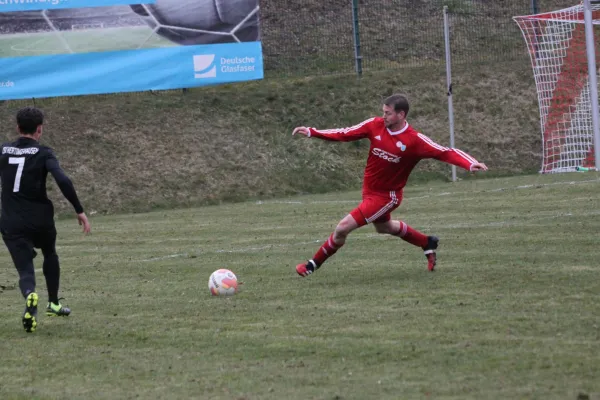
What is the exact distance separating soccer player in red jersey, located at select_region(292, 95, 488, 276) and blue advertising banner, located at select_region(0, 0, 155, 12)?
1326cm

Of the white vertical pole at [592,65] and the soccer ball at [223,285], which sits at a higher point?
the white vertical pole at [592,65]


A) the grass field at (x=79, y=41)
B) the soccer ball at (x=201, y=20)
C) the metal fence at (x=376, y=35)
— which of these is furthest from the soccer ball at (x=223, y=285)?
the metal fence at (x=376, y=35)

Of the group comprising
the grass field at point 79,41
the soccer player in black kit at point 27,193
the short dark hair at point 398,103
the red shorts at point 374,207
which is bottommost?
the red shorts at point 374,207

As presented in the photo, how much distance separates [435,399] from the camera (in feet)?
17.6

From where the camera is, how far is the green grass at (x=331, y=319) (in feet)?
19.5

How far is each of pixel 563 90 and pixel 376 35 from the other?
5.17m

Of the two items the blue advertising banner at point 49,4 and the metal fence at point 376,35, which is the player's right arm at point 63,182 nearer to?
the blue advertising banner at point 49,4

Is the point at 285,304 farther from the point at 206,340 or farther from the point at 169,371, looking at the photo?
the point at 169,371

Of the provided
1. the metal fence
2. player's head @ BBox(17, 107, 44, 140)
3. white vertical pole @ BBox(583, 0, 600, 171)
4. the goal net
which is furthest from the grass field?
player's head @ BBox(17, 107, 44, 140)

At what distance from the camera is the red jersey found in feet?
32.4

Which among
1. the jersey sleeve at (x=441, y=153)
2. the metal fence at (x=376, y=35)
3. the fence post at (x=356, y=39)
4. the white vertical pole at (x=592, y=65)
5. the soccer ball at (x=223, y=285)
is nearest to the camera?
the soccer ball at (x=223, y=285)

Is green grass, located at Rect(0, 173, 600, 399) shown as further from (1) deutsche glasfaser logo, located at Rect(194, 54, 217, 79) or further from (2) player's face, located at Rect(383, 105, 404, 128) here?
(1) deutsche glasfaser logo, located at Rect(194, 54, 217, 79)

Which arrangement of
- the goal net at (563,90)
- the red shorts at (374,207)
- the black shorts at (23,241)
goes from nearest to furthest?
the black shorts at (23,241), the red shorts at (374,207), the goal net at (563,90)

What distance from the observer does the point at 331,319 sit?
7840mm
